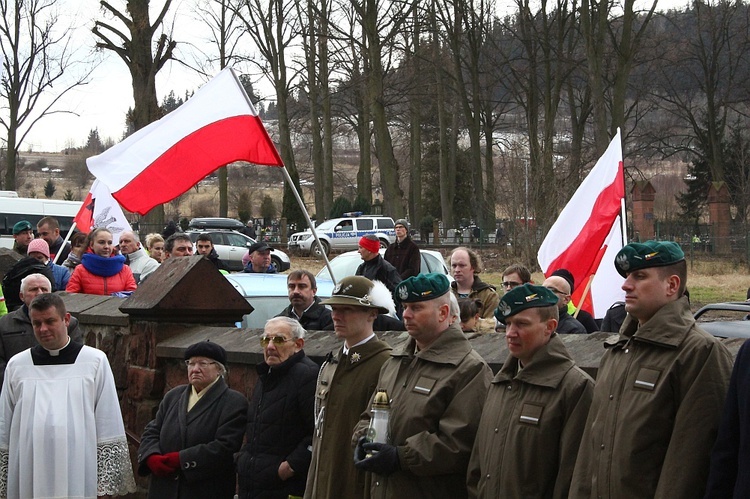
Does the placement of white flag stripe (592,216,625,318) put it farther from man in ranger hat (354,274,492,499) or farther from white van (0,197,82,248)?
white van (0,197,82,248)

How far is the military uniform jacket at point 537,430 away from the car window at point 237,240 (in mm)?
34581

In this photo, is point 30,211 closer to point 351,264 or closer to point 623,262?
point 351,264

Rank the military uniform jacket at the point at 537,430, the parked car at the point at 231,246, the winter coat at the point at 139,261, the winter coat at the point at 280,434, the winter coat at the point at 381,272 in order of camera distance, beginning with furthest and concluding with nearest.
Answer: the parked car at the point at 231,246 → the winter coat at the point at 139,261 → the winter coat at the point at 381,272 → the winter coat at the point at 280,434 → the military uniform jacket at the point at 537,430

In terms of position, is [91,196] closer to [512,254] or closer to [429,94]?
[512,254]

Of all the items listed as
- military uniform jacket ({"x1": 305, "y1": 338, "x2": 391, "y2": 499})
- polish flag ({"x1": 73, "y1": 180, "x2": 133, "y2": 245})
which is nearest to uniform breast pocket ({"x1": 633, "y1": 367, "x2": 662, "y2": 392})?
military uniform jacket ({"x1": 305, "y1": 338, "x2": 391, "y2": 499})

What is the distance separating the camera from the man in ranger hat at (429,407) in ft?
14.6

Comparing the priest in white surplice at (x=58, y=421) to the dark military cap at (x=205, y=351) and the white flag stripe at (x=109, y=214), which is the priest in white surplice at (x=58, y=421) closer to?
the dark military cap at (x=205, y=351)

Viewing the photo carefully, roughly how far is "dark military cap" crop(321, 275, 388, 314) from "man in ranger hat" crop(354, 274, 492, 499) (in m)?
0.50

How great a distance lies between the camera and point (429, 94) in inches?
1574

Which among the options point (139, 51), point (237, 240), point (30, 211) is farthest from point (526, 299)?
point (237, 240)

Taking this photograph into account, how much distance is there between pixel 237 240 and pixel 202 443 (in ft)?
108

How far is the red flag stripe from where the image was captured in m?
8.88

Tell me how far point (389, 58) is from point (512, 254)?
1056 centimetres

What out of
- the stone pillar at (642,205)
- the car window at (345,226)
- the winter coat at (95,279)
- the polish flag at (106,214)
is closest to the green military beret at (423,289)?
the winter coat at (95,279)
